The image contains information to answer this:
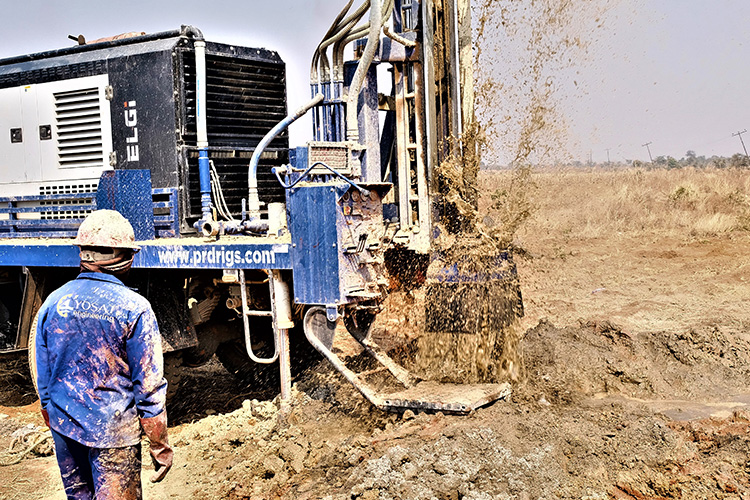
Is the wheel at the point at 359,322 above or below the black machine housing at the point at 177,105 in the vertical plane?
below

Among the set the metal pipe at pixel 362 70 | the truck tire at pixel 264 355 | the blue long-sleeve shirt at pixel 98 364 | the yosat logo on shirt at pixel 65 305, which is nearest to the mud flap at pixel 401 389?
the truck tire at pixel 264 355

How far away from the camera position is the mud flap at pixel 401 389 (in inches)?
207

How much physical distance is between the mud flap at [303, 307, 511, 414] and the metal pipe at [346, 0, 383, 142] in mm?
1426

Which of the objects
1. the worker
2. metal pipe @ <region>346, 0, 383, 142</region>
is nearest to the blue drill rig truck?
metal pipe @ <region>346, 0, 383, 142</region>

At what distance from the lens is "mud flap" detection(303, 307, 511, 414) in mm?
5270

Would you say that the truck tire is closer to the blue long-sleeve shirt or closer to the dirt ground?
the dirt ground

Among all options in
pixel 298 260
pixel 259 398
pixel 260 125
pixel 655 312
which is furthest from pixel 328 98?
pixel 655 312

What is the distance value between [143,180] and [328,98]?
159cm

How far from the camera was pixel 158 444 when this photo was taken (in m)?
3.33

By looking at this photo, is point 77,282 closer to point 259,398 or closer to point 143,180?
point 143,180

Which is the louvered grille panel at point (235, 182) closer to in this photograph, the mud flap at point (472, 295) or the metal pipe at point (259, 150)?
the metal pipe at point (259, 150)

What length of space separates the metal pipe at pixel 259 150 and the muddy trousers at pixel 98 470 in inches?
108

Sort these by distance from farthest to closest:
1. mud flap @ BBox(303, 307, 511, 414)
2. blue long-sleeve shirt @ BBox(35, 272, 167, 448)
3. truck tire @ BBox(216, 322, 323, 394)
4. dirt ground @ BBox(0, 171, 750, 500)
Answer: truck tire @ BBox(216, 322, 323, 394), mud flap @ BBox(303, 307, 511, 414), dirt ground @ BBox(0, 171, 750, 500), blue long-sleeve shirt @ BBox(35, 272, 167, 448)

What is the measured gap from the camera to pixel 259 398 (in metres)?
7.11
